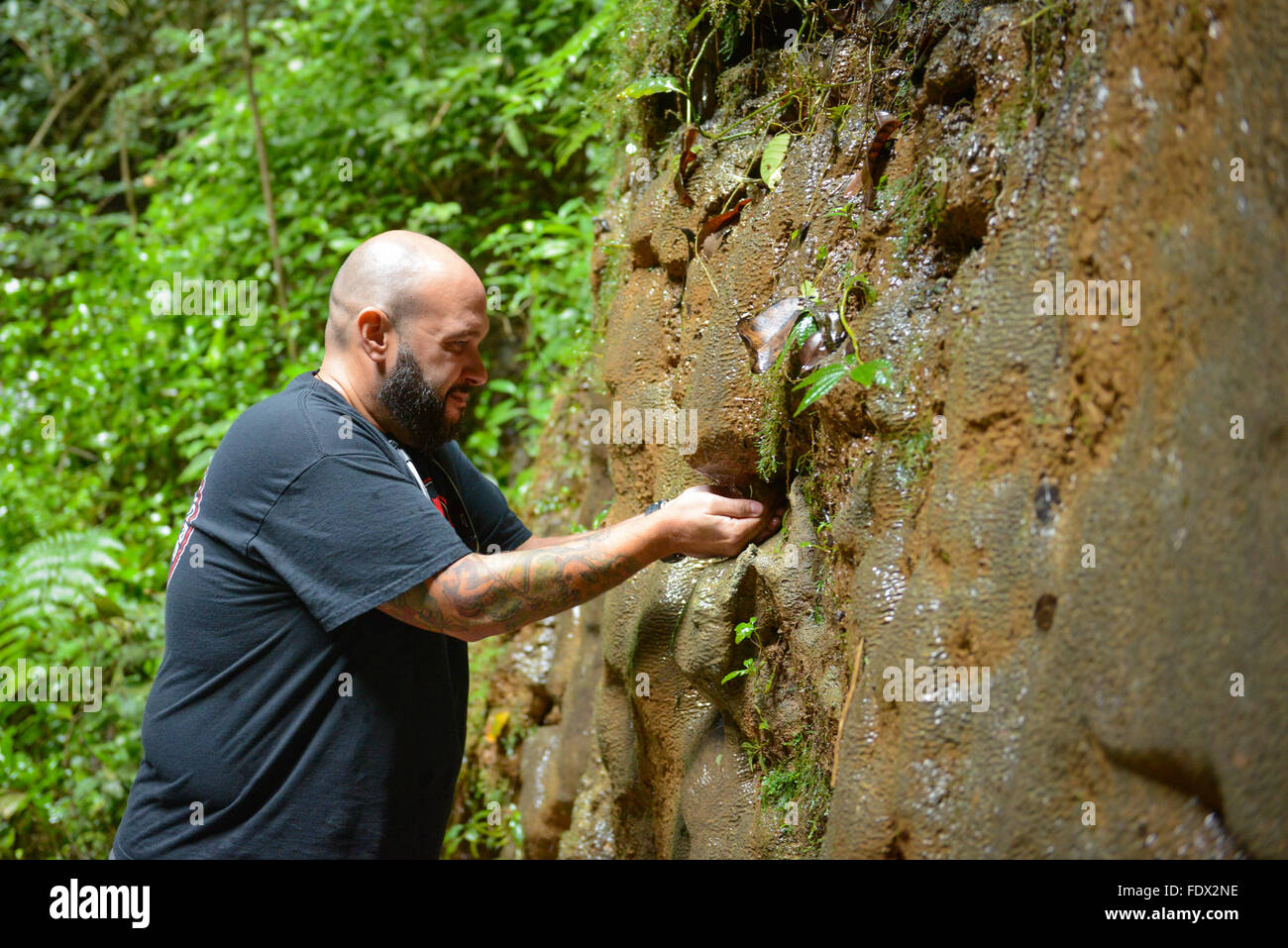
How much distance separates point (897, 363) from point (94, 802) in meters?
5.47

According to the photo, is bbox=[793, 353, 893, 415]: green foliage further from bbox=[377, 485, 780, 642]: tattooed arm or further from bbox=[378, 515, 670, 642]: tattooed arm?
bbox=[378, 515, 670, 642]: tattooed arm

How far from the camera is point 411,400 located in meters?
3.02

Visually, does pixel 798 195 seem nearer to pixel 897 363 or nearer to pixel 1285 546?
pixel 897 363

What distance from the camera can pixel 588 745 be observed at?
4.81 metres

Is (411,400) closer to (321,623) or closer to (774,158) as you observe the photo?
(321,623)

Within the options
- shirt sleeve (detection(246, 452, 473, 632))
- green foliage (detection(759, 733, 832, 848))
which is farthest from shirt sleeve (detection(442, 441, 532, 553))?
green foliage (detection(759, 733, 832, 848))

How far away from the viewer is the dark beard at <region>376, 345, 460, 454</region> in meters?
3.00

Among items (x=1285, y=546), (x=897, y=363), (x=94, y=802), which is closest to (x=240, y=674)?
(x=897, y=363)

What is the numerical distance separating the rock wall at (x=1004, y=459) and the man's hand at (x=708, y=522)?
129 millimetres

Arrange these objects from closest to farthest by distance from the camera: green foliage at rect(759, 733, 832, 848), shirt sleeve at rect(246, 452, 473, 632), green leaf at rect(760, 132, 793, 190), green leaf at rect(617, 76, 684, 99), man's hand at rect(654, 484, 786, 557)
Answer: shirt sleeve at rect(246, 452, 473, 632)
green foliage at rect(759, 733, 832, 848)
man's hand at rect(654, 484, 786, 557)
green leaf at rect(760, 132, 793, 190)
green leaf at rect(617, 76, 684, 99)

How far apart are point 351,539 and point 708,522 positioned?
99 centimetres

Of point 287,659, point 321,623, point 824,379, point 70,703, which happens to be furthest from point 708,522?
point 70,703

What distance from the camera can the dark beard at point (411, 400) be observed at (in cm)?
300

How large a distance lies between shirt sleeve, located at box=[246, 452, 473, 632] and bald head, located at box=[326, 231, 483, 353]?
567mm
